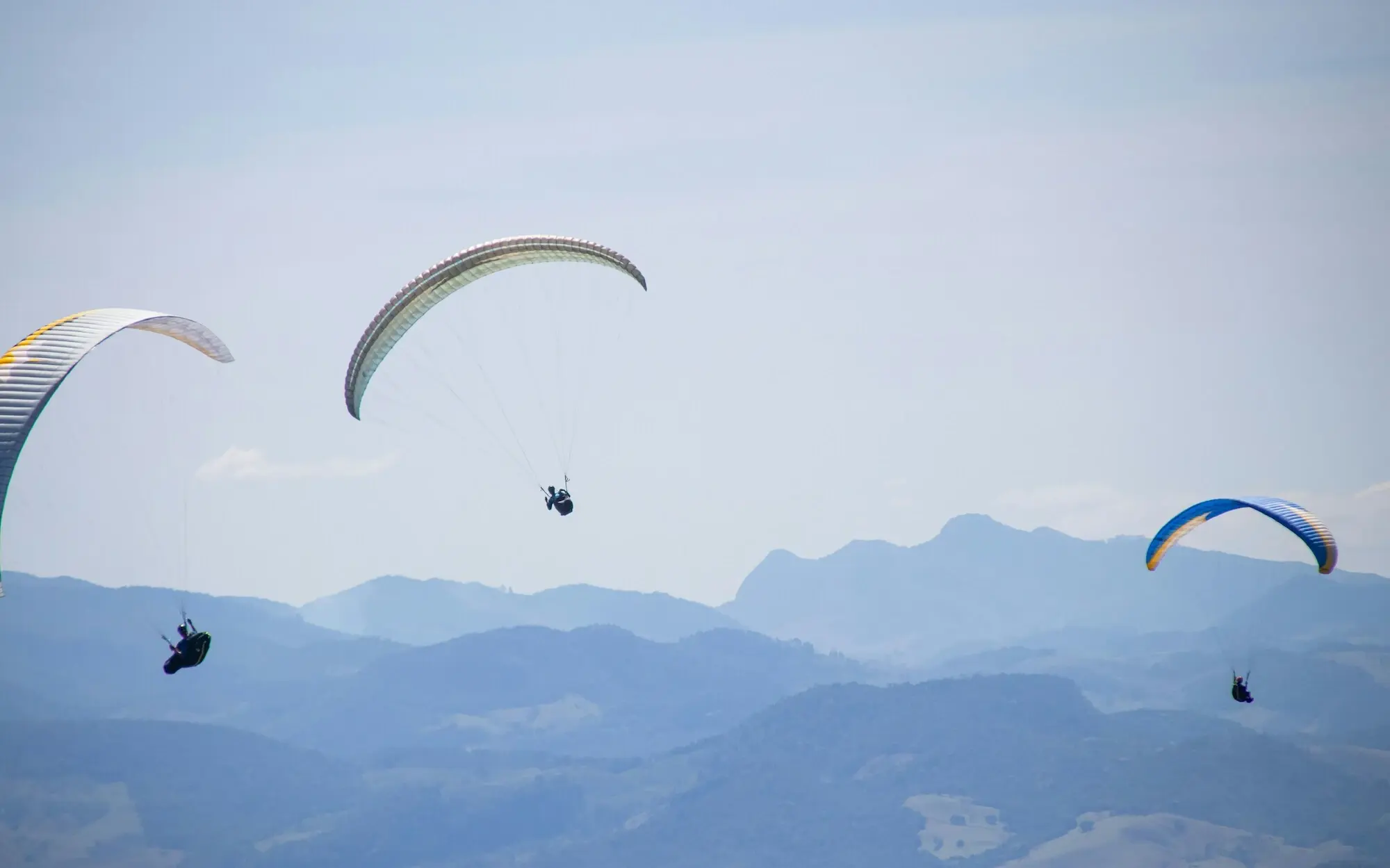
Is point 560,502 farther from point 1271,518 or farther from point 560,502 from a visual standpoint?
point 1271,518

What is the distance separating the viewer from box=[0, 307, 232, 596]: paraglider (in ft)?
181

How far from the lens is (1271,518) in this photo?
80.3m

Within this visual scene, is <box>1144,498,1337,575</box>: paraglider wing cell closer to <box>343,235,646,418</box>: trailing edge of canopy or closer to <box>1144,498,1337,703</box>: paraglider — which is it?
<box>1144,498,1337,703</box>: paraglider

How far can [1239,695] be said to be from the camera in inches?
3123

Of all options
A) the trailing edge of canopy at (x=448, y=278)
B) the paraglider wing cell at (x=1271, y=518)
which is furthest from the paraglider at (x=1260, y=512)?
the trailing edge of canopy at (x=448, y=278)

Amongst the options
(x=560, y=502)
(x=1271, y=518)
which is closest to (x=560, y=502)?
(x=560, y=502)

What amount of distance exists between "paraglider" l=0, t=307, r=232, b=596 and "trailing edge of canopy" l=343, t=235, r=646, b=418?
24.3ft

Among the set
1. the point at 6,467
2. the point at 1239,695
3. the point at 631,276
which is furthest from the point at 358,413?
the point at 1239,695

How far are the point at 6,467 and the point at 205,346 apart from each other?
641 inches

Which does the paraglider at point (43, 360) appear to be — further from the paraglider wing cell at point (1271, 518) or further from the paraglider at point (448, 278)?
the paraglider wing cell at point (1271, 518)

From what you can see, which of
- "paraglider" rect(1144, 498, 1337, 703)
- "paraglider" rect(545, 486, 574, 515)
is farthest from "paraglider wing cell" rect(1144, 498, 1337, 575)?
"paraglider" rect(545, 486, 574, 515)

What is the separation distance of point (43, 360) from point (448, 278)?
17413 millimetres

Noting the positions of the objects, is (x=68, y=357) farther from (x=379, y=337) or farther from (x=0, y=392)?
(x=379, y=337)

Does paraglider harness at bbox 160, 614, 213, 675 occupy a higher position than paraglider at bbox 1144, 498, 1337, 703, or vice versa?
paraglider at bbox 1144, 498, 1337, 703
